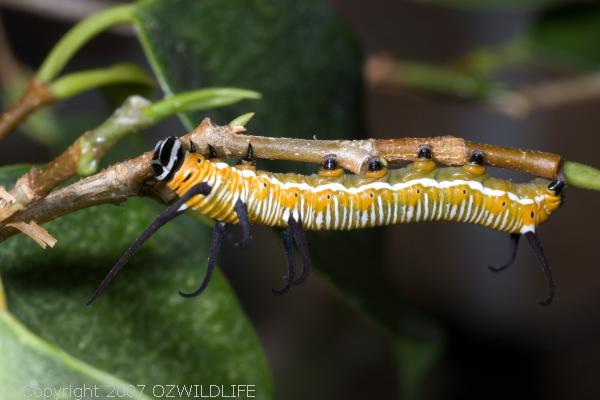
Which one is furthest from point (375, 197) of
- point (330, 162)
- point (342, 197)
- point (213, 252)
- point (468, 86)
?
point (468, 86)

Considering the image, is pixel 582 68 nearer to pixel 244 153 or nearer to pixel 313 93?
pixel 313 93

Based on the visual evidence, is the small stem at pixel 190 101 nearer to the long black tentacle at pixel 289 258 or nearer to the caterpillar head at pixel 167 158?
the caterpillar head at pixel 167 158

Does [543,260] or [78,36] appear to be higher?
[78,36]

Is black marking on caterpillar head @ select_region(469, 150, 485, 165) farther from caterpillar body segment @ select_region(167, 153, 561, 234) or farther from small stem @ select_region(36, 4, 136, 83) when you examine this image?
small stem @ select_region(36, 4, 136, 83)

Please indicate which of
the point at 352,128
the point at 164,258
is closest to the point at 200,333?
the point at 164,258

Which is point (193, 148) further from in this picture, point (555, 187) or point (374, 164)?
point (555, 187)

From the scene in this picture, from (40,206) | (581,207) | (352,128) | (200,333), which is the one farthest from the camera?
(581,207)

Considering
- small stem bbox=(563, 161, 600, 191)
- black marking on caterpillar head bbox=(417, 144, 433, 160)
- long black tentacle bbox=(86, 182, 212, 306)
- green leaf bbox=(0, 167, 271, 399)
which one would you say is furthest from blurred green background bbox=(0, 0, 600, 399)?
small stem bbox=(563, 161, 600, 191)
